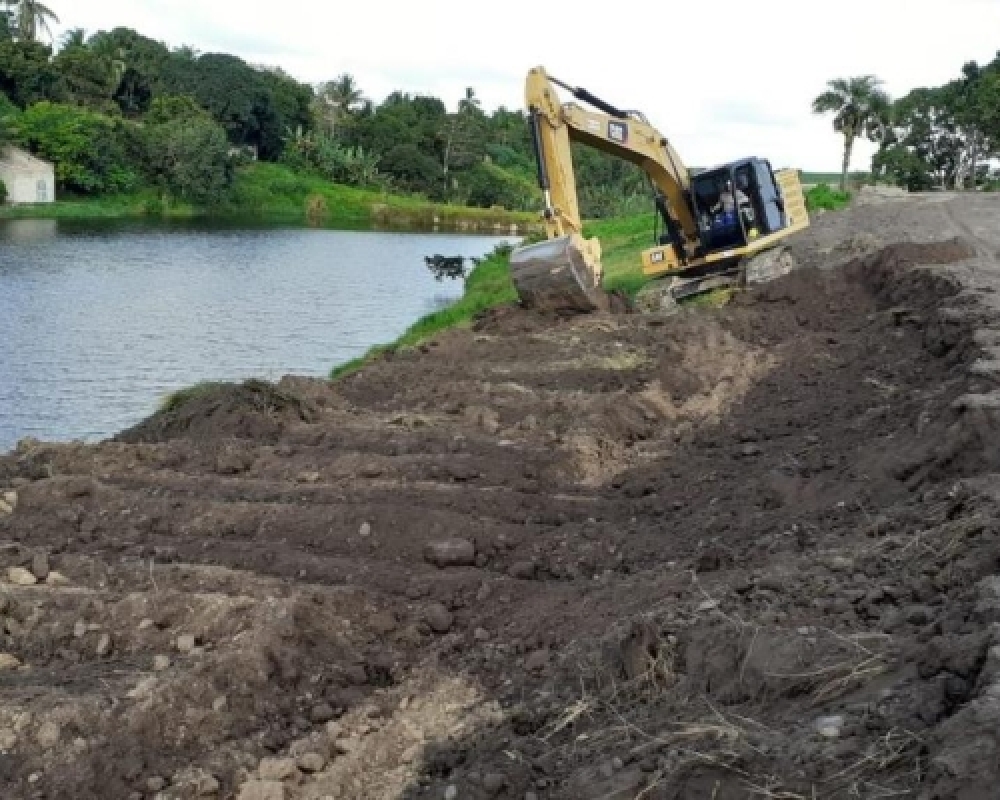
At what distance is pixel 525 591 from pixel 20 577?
3557 mm

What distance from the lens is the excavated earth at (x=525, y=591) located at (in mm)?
4777

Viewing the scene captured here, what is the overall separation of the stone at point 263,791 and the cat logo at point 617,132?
15.0m

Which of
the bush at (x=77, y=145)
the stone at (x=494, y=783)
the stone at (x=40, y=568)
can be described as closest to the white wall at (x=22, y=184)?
the bush at (x=77, y=145)

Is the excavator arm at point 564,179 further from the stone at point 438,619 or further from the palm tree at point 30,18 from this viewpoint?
the palm tree at point 30,18

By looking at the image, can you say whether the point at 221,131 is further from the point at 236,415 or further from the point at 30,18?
the point at 236,415

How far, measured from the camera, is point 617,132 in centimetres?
1906

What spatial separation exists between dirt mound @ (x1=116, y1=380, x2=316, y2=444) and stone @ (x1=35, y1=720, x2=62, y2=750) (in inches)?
241

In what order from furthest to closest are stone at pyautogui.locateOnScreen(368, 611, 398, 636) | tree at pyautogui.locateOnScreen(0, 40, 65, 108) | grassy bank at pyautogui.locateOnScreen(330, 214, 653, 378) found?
1. tree at pyautogui.locateOnScreen(0, 40, 65, 108)
2. grassy bank at pyautogui.locateOnScreen(330, 214, 653, 378)
3. stone at pyautogui.locateOnScreen(368, 611, 398, 636)

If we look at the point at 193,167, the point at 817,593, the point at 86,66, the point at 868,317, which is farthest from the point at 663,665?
the point at 86,66

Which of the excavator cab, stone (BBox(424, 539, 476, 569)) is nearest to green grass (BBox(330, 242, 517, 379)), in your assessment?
the excavator cab

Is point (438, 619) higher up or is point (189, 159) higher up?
point (189, 159)

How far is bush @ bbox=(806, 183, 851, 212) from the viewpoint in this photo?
1379 inches

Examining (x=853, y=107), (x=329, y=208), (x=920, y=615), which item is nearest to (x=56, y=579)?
(x=920, y=615)

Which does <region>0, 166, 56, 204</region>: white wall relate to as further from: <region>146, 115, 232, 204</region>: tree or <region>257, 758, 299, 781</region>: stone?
<region>257, 758, 299, 781</region>: stone
